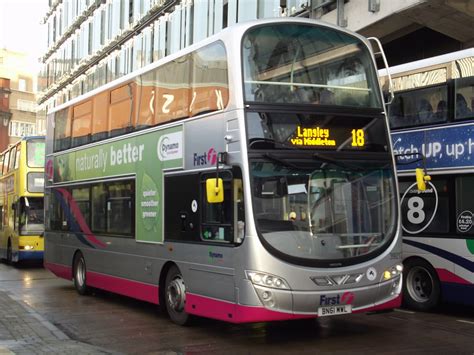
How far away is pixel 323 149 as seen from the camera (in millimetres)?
7914

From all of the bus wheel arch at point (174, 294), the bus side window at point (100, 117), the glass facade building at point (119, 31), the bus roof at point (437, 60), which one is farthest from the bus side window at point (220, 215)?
the glass facade building at point (119, 31)

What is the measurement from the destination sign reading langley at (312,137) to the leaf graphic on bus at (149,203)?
3.01 m

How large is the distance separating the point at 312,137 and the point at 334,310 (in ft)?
7.19

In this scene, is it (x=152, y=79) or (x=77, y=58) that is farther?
(x=77, y=58)

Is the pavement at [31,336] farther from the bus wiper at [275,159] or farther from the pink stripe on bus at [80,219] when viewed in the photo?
the bus wiper at [275,159]

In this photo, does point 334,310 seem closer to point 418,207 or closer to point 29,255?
point 418,207

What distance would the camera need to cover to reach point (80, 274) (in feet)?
44.0

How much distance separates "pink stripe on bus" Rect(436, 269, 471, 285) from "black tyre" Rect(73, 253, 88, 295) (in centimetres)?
719

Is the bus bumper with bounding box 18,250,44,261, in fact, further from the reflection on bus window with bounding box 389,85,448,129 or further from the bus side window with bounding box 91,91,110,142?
the reflection on bus window with bounding box 389,85,448,129

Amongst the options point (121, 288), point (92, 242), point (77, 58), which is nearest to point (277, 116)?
point (121, 288)

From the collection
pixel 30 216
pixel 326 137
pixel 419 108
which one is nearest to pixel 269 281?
pixel 326 137

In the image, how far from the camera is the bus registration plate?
7.55m

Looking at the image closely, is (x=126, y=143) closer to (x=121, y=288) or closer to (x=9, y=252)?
(x=121, y=288)

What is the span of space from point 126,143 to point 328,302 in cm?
515
